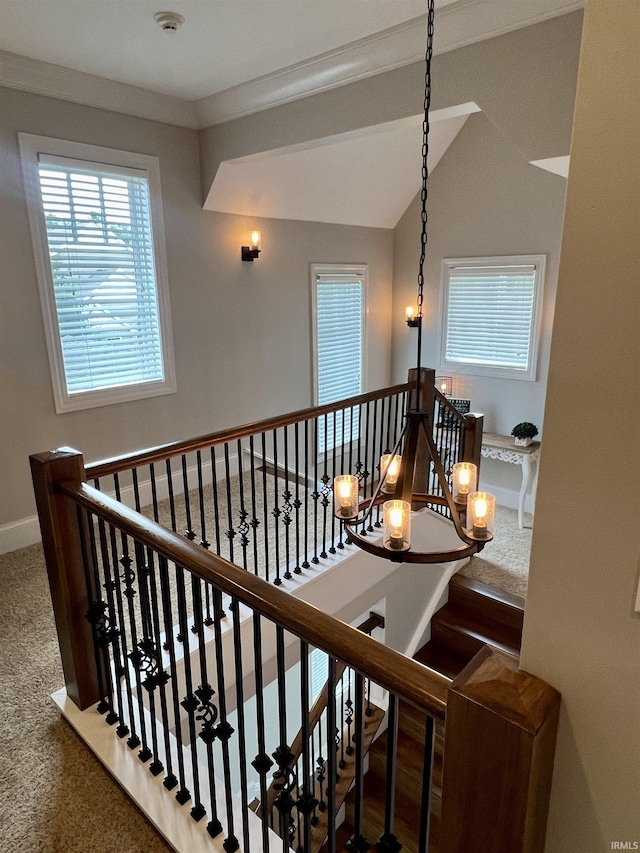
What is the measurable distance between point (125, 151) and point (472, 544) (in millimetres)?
3375

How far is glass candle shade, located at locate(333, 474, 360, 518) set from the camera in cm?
214

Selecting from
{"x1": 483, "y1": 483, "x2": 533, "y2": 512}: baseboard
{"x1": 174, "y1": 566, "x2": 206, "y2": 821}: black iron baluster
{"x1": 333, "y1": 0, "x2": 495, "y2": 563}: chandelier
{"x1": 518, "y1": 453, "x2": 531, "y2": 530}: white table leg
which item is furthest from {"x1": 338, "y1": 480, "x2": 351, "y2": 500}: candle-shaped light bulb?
{"x1": 483, "y1": 483, "x2": 533, "y2": 512}: baseboard

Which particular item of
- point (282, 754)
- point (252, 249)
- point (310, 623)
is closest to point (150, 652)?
point (282, 754)

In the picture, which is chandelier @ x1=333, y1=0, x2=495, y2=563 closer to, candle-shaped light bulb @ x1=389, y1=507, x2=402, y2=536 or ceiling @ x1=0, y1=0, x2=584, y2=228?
candle-shaped light bulb @ x1=389, y1=507, x2=402, y2=536

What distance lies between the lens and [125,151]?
11.5ft

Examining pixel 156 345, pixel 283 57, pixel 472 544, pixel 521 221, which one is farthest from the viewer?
pixel 521 221

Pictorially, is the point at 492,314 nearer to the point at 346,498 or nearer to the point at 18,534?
the point at 346,498

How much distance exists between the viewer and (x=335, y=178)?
4.64m

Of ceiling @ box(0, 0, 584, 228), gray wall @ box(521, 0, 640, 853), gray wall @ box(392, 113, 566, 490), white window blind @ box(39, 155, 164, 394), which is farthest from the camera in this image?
gray wall @ box(392, 113, 566, 490)

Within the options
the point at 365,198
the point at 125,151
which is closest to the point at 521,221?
the point at 365,198

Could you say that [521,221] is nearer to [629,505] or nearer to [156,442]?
[156,442]

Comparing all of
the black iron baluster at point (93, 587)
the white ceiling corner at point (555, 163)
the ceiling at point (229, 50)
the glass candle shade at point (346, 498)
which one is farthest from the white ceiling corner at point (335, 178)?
the black iron baluster at point (93, 587)

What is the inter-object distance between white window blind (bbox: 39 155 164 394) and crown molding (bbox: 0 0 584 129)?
1.38 ft

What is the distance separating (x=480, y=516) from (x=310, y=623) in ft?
3.60
